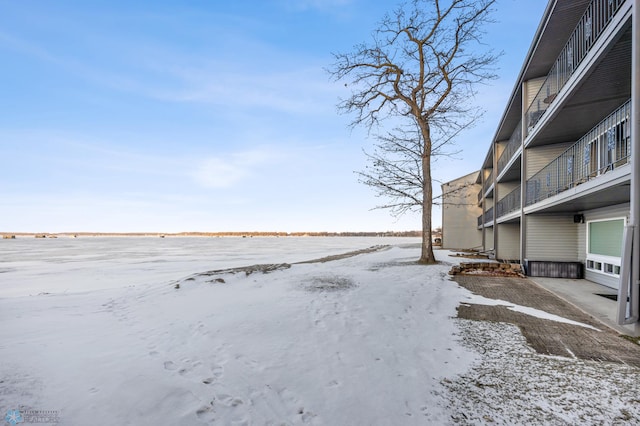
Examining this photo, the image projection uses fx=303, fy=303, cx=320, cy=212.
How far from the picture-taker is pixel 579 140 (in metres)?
8.81

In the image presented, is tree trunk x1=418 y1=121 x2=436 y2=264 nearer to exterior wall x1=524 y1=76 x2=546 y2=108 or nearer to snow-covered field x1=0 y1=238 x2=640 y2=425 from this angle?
exterior wall x1=524 y1=76 x2=546 y2=108

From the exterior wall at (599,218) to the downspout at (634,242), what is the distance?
4557mm

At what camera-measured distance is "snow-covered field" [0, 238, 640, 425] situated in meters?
3.02

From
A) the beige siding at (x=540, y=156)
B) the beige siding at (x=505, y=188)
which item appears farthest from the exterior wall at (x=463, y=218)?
the beige siding at (x=540, y=156)

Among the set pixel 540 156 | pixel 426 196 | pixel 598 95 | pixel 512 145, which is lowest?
pixel 426 196

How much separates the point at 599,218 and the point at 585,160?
11.0ft

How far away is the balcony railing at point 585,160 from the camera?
794cm

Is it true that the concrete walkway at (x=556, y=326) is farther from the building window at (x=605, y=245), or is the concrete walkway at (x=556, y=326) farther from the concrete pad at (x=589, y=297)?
the building window at (x=605, y=245)

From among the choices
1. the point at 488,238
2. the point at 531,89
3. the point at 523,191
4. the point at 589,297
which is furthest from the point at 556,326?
the point at 488,238

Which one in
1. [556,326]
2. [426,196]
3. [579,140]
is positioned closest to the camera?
[556,326]

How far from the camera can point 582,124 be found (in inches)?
412

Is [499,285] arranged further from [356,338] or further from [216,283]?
[216,283]

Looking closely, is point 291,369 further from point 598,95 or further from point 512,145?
point 512,145

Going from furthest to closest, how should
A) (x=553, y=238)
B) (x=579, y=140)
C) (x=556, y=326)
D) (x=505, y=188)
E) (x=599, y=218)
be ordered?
(x=505, y=188) → (x=553, y=238) → (x=599, y=218) → (x=579, y=140) → (x=556, y=326)
